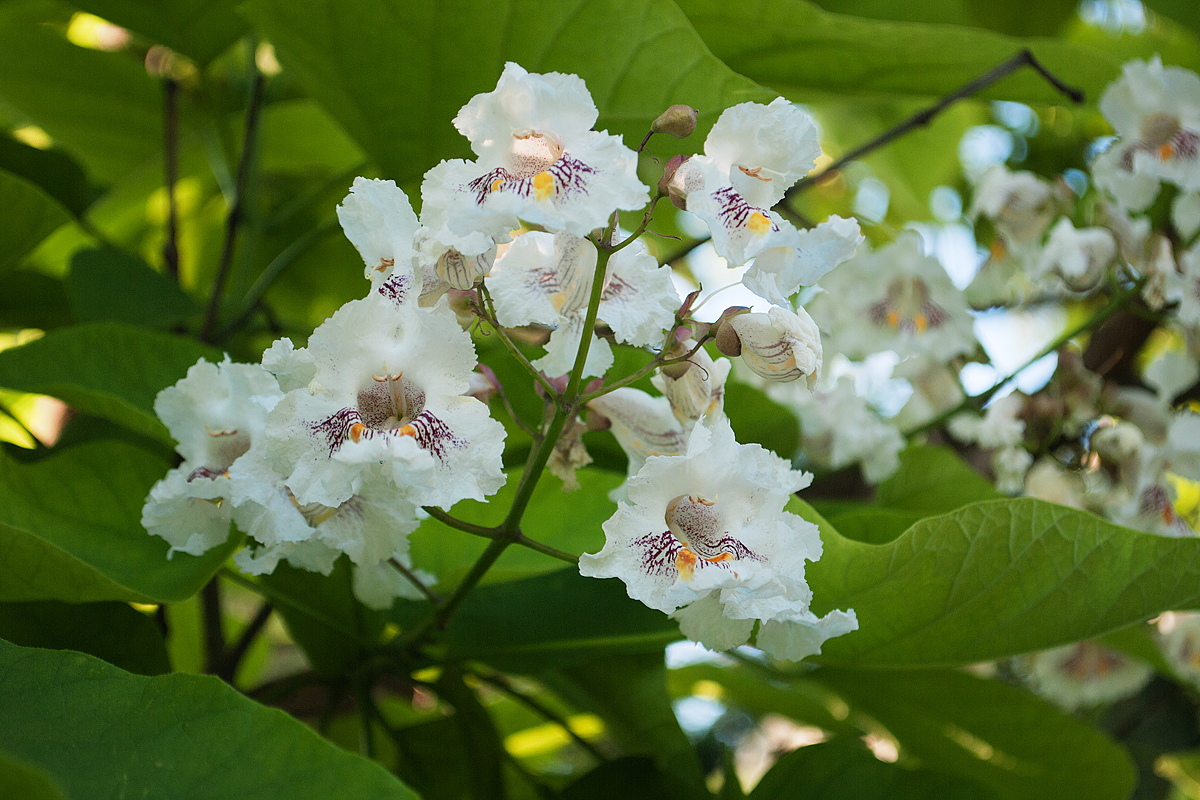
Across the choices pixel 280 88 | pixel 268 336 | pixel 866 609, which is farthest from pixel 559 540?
pixel 280 88

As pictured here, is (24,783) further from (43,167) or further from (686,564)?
(43,167)

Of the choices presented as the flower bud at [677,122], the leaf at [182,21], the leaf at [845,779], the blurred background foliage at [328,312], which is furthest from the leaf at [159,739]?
the leaf at [182,21]

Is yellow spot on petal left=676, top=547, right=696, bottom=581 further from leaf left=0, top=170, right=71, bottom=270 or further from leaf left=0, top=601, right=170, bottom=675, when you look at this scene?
leaf left=0, top=170, right=71, bottom=270

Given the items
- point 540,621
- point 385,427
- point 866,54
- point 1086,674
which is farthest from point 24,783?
point 1086,674

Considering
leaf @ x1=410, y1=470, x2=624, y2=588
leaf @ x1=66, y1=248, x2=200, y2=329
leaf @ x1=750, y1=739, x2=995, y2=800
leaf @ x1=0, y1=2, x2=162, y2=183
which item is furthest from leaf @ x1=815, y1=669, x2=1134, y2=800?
leaf @ x1=0, y1=2, x2=162, y2=183

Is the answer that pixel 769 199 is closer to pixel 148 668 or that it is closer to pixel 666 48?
pixel 666 48

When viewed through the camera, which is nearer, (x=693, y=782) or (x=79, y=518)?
(x=79, y=518)

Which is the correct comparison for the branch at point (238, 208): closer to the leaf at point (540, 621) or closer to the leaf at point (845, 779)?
the leaf at point (540, 621)
